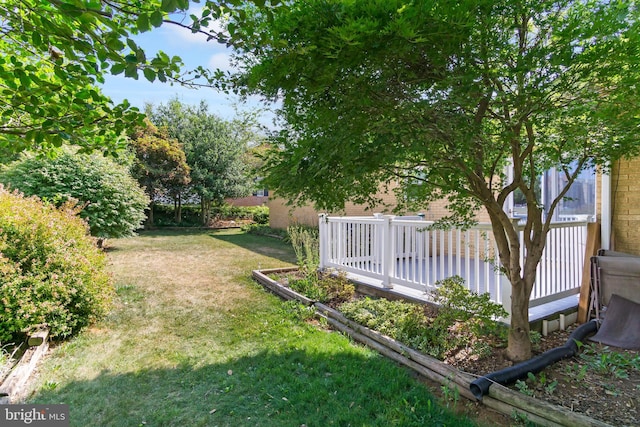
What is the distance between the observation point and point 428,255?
4.71 metres

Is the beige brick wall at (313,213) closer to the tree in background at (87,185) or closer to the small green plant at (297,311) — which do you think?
the small green plant at (297,311)

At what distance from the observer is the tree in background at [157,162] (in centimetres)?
1666

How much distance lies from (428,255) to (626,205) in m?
2.40

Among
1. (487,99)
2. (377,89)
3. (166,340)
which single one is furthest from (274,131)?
(166,340)

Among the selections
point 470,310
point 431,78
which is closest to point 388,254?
point 470,310

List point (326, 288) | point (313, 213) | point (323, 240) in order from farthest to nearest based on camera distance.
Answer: point (313, 213) < point (323, 240) < point (326, 288)

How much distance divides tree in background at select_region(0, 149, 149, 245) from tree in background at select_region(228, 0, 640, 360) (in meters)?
7.90

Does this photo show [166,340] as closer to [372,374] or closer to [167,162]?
[372,374]

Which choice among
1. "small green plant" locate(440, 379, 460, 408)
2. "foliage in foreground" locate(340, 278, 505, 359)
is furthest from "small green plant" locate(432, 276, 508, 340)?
"small green plant" locate(440, 379, 460, 408)

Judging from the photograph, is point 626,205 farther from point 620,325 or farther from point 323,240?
point 323,240

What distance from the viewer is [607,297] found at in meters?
3.79

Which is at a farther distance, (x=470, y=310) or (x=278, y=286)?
(x=278, y=286)

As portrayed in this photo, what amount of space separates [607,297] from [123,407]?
4843 mm
